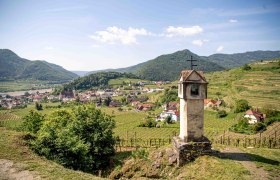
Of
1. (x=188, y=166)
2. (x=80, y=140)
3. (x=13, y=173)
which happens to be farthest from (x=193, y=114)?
(x=13, y=173)

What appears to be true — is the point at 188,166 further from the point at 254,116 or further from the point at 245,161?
the point at 254,116

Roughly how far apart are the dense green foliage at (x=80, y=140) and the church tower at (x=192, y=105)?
8.63 metres

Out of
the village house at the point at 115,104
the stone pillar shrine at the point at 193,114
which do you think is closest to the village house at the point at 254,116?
the stone pillar shrine at the point at 193,114

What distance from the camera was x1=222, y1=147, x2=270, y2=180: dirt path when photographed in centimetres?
1237

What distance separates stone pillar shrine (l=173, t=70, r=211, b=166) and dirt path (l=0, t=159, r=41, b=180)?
8721 mm

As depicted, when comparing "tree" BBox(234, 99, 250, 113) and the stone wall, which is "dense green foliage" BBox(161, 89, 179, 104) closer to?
"tree" BBox(234, 99, 250, 113)

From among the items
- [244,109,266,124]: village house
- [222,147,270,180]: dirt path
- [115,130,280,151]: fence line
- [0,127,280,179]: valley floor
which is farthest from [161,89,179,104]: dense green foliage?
[0,127,280,179]: valley floor

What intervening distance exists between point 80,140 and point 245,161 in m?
13.2

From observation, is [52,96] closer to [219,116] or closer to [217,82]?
[217,82]

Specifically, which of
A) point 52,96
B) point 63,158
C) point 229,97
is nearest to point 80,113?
point 63,158

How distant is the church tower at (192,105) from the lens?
15.5 m

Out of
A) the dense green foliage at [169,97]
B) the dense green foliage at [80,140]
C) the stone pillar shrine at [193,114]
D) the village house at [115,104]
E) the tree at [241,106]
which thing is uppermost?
the stone pillar shrine at [193,114]

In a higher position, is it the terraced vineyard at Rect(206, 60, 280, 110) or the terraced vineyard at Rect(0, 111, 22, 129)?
the terraced vineyard at Rect(206, 60, 280, 110)

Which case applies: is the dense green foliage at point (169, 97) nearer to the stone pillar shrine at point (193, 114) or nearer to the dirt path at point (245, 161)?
the dirt path at point (245, 161)
